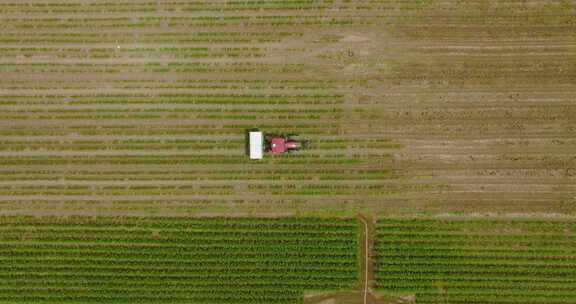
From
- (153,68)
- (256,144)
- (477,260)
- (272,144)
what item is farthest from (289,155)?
(477,260)

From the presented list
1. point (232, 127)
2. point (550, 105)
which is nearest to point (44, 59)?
point (232, 127)

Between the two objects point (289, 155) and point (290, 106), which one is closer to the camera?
point (289, 155)

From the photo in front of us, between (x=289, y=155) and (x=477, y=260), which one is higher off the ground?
(x=289, y=155)

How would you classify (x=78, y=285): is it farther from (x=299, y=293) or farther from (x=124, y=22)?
(x=124, y=22)

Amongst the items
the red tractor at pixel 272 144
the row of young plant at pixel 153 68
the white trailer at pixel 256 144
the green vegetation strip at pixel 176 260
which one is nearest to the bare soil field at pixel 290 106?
the row of young plant at pixel 153 68

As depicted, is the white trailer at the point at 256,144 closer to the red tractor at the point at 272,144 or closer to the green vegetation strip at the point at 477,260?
the red tractor at the point at 272,144

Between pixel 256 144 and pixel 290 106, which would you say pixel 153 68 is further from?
pixel 290 106

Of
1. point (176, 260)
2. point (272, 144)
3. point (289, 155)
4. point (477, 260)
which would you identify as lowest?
point (477, 260)
